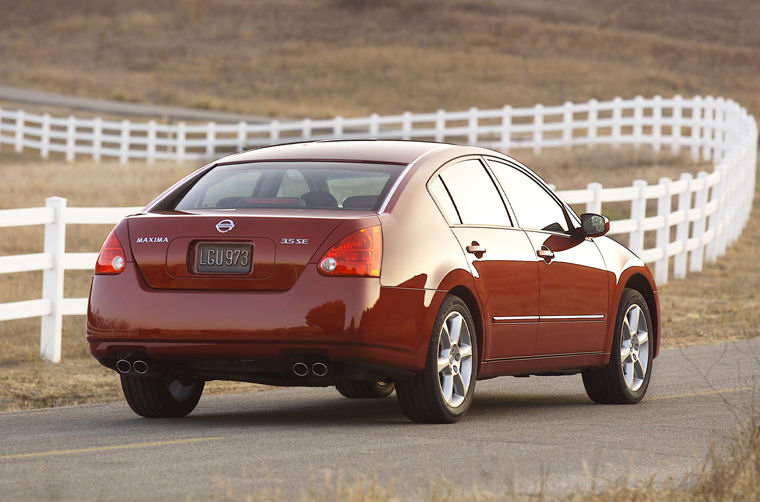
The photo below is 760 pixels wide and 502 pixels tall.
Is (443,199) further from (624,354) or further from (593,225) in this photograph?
(624,354)

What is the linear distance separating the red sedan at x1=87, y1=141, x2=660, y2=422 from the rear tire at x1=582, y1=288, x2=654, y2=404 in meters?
0.48

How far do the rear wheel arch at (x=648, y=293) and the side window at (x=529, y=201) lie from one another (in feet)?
2.79

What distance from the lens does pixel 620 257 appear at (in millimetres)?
10406

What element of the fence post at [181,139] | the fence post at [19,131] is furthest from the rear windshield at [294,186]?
the fence post at [19,131]

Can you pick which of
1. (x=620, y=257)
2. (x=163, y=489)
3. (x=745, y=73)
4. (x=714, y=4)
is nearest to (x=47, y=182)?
(x=620, y=257)

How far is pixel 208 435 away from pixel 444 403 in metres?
1.28

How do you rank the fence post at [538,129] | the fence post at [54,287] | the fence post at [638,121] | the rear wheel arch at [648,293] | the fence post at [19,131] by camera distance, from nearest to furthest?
1. the rear wheel arch at [648,293]
2. the fence post at [54,287]
3. the fence post at [638,121]
4. the fence post at [538,129]
5. the fence post at [19,131]

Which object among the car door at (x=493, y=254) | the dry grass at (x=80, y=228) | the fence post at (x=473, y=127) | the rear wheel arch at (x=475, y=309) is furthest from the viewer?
the fence post at (x=473, y=127)

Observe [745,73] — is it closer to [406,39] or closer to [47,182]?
[406,39]

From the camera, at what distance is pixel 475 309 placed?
29.2 ft

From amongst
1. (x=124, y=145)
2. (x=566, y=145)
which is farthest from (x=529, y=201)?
(x=124, y=145)

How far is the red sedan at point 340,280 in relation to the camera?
8.15 meters

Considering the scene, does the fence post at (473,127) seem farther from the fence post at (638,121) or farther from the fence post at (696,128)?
the fence post at (696,128)

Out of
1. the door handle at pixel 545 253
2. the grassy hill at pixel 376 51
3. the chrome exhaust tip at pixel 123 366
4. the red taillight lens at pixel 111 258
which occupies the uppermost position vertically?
the grassy hill at pixel 376 51
